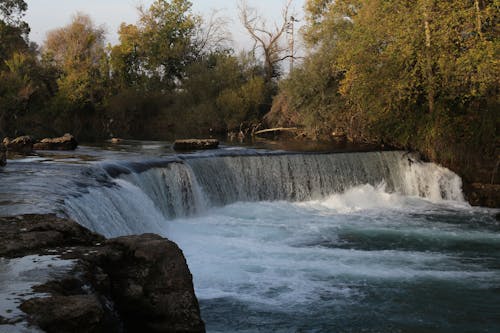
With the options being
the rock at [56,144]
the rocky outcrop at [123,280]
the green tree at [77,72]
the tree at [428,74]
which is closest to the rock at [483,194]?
the tree at [428,74]

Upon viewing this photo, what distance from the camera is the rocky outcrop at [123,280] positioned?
487 centimetres

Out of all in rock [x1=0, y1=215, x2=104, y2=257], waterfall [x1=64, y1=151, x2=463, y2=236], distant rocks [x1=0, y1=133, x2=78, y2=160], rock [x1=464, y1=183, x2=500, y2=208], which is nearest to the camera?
rock [x1=0, y1=215, x2=104, y2=257]

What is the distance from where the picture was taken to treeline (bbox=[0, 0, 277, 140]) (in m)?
30.8

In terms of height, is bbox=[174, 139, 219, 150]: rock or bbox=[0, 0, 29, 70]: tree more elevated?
bbox=[0, 0, 29, 70]: tree

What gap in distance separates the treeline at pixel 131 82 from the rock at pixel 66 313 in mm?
22603

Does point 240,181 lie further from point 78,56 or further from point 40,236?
point 78,56

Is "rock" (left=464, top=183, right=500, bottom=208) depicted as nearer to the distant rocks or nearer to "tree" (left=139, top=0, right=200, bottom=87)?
the distant rocks

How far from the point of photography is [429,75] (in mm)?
16984

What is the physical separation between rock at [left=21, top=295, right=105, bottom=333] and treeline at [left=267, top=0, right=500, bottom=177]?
13718 mm

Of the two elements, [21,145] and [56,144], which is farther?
[56,144]

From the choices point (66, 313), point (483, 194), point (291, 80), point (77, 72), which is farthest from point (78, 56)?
point (66, 313)

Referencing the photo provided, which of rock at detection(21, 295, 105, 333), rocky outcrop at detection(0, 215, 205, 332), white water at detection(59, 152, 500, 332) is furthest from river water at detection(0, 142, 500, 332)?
rock at detection(21, 295, 105, 333)

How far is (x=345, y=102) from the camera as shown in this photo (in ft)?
70.1

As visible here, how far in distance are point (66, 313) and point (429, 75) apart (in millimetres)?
14806
